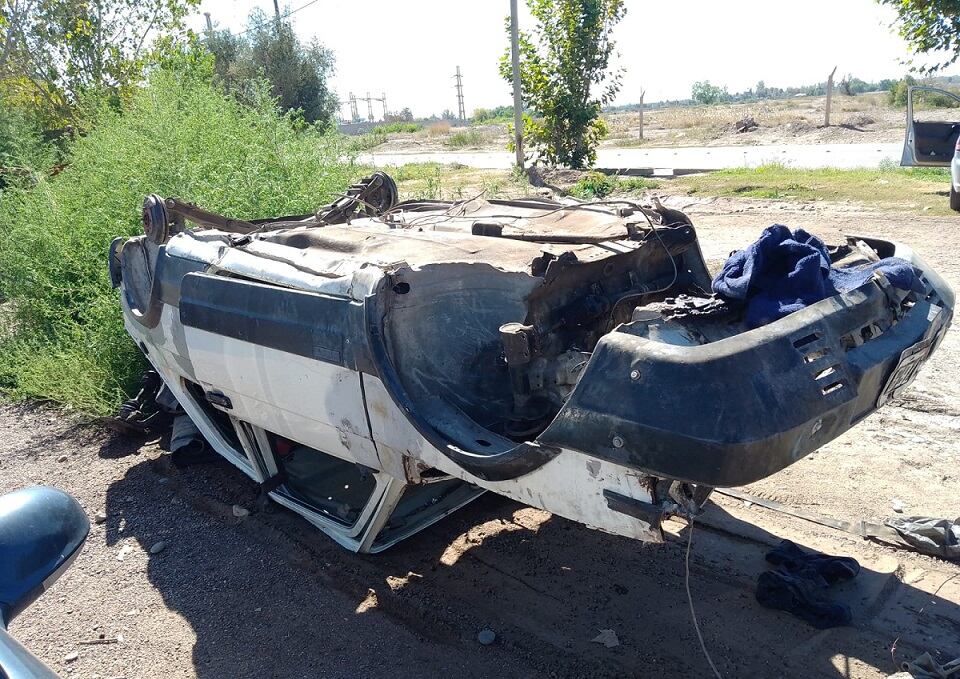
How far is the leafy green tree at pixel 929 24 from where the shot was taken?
13.0 m

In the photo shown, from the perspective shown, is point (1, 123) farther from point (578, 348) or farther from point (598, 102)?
point (578, 348)

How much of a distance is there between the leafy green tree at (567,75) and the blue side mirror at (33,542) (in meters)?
15.4

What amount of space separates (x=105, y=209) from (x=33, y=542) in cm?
676

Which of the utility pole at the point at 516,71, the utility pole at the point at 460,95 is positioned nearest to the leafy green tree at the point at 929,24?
the utility pole at the point at 516,71

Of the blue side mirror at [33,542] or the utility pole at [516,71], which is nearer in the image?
the blue side mirror at [33,542]

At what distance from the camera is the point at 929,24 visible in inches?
523

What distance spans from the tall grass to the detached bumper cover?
482 centimetres

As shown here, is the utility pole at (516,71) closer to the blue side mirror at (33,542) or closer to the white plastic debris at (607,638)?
the white plastic debris at (607,638)

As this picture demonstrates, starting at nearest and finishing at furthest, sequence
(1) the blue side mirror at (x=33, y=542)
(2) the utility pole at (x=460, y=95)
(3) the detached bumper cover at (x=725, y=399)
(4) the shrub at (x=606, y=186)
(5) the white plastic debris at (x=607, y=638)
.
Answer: (1) the blue side mirror at (x=33, y=542) → (3) the detached bumper cover at (x=725, y=399) → (5) the white plastic debris at (x=607, y=638) → (4) the shrub at (x=606, y=186) → (2) the utility pole at (x=460, y=95)

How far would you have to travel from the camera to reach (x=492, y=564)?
3865 millimetres

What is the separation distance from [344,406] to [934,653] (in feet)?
7.92

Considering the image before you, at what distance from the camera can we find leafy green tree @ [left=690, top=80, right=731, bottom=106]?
61159mm

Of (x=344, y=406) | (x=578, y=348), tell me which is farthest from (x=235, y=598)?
(x=578, y=348)

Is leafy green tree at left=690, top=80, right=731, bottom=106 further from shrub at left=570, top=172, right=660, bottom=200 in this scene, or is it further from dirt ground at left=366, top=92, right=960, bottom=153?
shrub at left=570, top=172, right=660, bottom=200
